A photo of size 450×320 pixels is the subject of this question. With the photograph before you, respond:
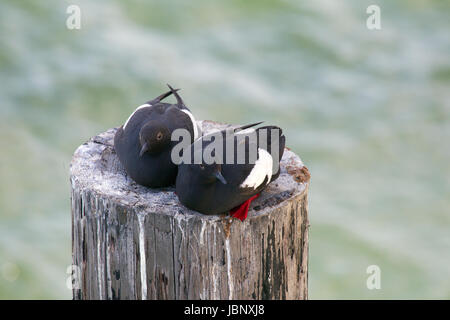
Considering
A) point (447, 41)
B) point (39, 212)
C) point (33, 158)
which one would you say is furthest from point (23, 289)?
point (447, 41)

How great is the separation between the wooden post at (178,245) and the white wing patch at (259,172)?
0.14 meters

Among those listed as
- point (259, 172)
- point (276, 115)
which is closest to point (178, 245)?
point (259, 172)

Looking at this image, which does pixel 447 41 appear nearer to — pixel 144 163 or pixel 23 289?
pixel 23 289

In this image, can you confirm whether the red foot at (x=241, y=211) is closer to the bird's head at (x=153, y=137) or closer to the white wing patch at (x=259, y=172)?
the white wing patch at (x=259, y=172)

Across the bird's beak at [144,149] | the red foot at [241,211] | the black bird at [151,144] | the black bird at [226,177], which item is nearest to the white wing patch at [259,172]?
the black bird at [226,177]

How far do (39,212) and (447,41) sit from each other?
7.32m

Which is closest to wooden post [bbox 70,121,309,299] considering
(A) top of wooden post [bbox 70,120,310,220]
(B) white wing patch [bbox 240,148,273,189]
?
(A) top of wooden post [bbox 70,120,310,220]

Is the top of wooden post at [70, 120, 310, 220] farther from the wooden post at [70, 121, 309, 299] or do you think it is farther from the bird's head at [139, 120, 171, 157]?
the bird's head at [139, 120, 171, 157]

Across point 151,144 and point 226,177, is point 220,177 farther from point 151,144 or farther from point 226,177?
point 151,144

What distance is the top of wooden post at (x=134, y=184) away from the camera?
3.87m

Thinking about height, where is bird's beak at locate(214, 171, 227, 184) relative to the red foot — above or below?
above

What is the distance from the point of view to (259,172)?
12.9 feet

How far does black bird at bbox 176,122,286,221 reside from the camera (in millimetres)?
3777
